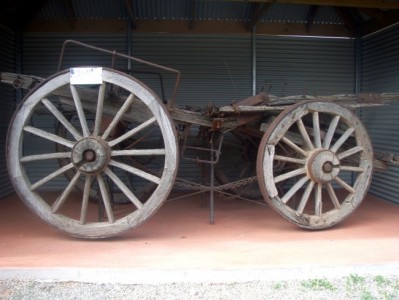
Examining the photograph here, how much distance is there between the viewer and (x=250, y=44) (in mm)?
8641

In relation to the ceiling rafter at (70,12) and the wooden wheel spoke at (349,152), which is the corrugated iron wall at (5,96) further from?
the wooden wheel spoke at (349,152)

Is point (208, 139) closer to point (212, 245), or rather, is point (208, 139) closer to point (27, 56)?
point (212, 245)

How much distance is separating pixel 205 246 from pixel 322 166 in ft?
5.94

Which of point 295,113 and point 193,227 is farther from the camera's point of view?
point 193,227

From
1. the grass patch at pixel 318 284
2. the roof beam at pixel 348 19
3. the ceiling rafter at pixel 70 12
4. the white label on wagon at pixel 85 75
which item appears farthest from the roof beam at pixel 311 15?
the grass patch at pixel 318 284

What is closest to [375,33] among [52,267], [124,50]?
[124,50]

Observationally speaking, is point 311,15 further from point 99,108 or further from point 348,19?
point 99,108

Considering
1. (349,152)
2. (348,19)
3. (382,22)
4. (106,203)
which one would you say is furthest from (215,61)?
(106,203)

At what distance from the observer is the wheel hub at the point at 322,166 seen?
5441mm

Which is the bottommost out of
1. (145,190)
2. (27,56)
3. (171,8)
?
(145,190)

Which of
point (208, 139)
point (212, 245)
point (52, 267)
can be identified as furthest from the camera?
point (208, 139)

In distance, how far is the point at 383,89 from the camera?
8.07m

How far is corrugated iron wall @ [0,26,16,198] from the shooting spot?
786 cm

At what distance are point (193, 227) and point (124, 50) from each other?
13.9ft
